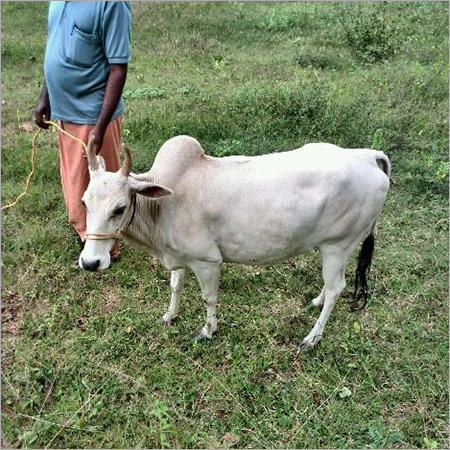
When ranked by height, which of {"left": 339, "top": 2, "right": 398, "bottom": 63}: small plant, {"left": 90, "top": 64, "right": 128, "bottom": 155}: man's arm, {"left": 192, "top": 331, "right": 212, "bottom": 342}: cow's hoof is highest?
{"left": 90, "top": 64, "right": 128, "bottom": 155}: man's arm

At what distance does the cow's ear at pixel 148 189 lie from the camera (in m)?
2.96

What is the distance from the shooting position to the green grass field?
127 inches

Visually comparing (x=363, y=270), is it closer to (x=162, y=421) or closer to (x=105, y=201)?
(x=162, y=421)

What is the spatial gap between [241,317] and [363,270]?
103cm

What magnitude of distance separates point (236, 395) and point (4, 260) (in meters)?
2.43

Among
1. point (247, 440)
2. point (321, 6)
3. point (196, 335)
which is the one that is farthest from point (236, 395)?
point (321, 6)

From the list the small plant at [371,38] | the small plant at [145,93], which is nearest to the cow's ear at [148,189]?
the small plant at [145,93]

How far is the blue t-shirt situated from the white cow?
30.5 inches

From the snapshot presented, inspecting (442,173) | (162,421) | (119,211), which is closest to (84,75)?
(119,211)

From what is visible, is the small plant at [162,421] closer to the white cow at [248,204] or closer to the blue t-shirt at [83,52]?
the white cow at [248,204]

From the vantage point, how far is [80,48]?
340 cm

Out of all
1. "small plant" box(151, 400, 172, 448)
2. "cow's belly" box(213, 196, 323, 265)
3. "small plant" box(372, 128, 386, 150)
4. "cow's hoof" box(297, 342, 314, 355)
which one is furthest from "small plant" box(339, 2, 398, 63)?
"small plant" box(151, 400, 172, 448)

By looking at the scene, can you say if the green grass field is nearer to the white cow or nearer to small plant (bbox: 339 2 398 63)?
the white cow

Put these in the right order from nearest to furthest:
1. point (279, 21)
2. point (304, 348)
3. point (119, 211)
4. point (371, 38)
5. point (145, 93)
A: point (119, 211) < point (304, 348) < point (145, 93) < point (371, 38) < point (279, 21)
